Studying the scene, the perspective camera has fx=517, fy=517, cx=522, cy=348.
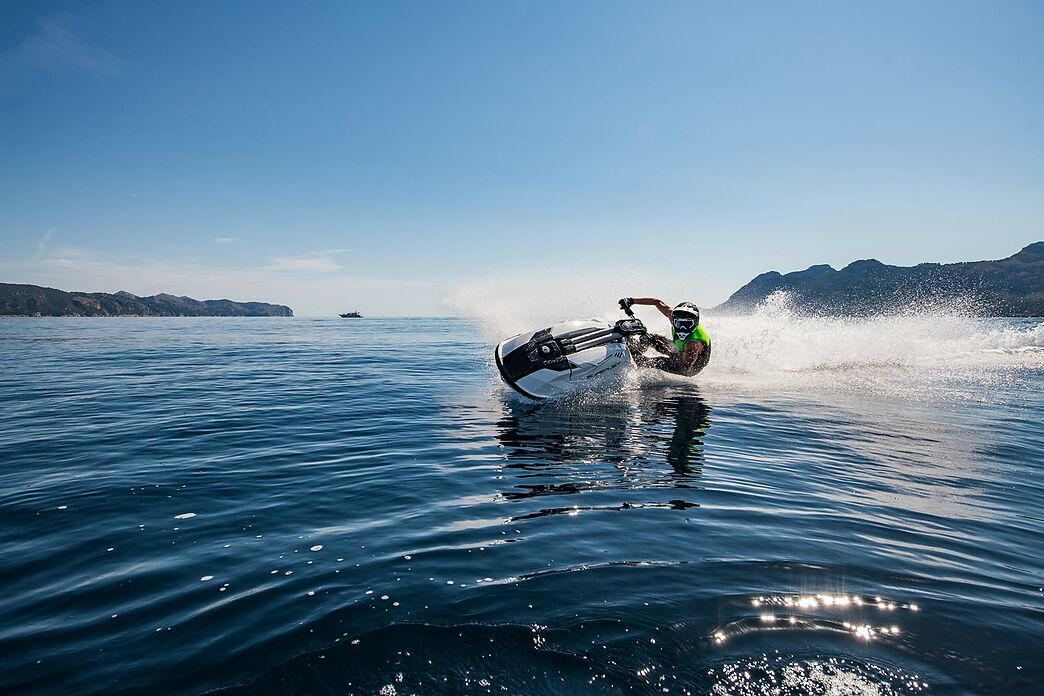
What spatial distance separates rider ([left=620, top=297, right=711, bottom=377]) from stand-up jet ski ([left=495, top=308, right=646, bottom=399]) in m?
1.16

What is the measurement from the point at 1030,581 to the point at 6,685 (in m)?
8.20

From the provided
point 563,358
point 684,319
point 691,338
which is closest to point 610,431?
point 563,358

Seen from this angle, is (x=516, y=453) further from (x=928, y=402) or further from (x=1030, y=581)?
(x=928, y=402)

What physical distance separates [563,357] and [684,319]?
442 centimetres

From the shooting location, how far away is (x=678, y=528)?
597cm

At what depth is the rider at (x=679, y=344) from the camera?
16.2 metres

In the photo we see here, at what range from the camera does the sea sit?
11.4 ft

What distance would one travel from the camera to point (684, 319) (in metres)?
16.1

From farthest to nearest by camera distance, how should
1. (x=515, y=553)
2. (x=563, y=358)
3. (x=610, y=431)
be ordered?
(x=563, y=358) < (x=610, y=431) < (x=515, y=553)

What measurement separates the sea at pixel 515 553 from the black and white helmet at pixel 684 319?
4.38m

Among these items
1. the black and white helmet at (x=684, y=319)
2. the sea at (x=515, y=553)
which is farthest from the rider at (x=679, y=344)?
the sea at (x=515, y=553)

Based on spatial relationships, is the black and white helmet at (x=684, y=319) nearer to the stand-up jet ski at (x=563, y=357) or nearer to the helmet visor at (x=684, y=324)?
the helmet visor at (x=684, y=324)

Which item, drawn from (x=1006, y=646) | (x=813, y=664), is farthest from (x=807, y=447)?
(x=813, y=664)

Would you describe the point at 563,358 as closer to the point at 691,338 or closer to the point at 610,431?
the point at 610,431
